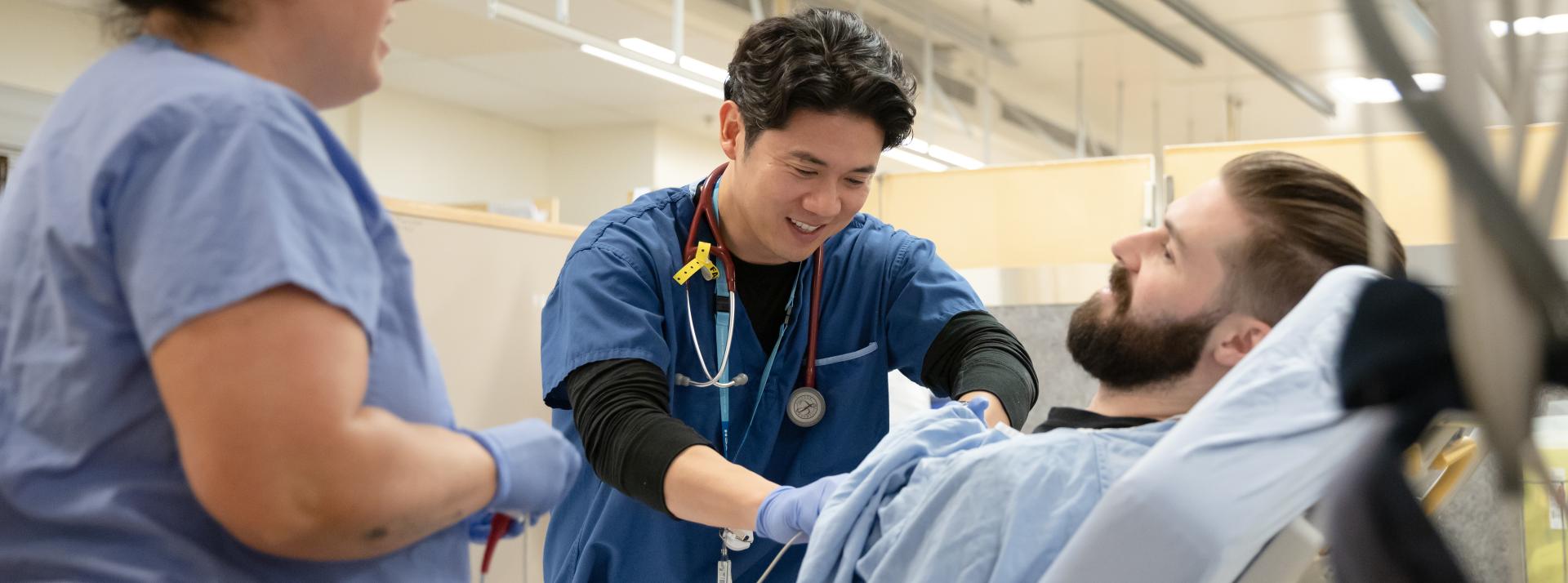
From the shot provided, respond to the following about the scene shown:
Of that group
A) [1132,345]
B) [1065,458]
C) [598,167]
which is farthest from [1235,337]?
[598,167]

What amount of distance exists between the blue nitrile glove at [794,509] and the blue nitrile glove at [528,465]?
40 centimetres

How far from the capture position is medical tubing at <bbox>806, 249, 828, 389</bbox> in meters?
1.67

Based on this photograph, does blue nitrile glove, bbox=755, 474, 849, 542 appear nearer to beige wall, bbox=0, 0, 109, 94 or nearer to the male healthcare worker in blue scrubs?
the male healthcare worker in blue scrubs

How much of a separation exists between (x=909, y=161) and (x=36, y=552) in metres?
7.37

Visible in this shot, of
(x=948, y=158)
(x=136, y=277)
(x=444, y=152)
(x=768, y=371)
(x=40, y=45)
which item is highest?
(x=40, y=45)

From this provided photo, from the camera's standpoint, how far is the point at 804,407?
Answer: 1.64m

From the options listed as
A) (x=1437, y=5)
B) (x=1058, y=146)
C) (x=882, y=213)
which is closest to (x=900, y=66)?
(x=1437, y=5)

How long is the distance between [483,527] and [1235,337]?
0.87 m

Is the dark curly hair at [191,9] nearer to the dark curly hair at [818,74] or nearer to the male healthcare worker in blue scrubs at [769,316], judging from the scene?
the male healthcare worker in blue scrubs at [769,316]

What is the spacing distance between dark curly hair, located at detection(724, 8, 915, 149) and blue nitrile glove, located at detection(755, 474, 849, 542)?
53cm

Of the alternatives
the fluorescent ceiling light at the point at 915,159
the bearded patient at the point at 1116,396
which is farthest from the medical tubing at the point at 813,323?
the fluorescent ceiling light at the point at 915,159

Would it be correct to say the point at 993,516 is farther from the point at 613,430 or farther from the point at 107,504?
the point at 107,504

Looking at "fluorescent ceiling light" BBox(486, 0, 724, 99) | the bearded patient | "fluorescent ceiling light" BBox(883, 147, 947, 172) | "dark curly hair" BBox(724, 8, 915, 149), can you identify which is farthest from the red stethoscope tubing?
"fluorescent ceiling light" BBox(883, 147, 947, 172)

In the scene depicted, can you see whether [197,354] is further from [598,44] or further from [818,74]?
[598,44]
